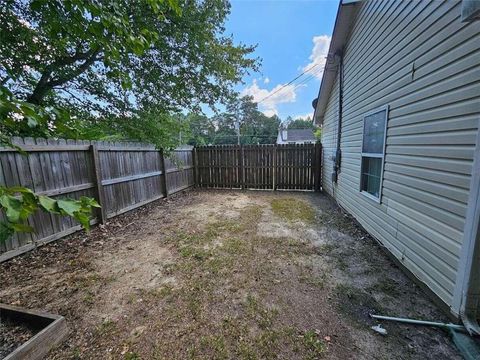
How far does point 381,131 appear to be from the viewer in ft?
11.5

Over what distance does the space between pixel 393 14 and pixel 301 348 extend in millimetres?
4248

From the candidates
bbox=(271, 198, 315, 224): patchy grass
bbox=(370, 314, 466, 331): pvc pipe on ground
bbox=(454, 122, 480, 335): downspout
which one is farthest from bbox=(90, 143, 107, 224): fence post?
bbox=(454, 122, 480, 335): downspout

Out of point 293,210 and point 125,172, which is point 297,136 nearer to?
point 293,210

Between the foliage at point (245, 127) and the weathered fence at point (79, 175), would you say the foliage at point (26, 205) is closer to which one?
the weathered fence at point (79, 175)

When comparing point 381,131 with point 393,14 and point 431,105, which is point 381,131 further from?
point 393,14

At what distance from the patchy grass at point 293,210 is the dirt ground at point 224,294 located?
659 millimetres

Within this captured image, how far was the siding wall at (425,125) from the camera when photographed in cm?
190

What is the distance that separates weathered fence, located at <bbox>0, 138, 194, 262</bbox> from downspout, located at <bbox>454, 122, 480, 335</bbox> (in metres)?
3.47

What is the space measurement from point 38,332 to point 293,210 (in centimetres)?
471

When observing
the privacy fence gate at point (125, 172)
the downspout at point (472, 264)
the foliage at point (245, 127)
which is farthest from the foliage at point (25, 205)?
the foliage at point (245, 127)

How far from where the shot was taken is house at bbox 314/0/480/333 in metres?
1.81

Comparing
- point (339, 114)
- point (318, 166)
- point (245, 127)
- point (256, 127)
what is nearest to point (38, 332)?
point (339, 114)

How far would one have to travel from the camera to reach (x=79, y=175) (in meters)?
3.97

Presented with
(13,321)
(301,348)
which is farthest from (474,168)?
(13,321)
